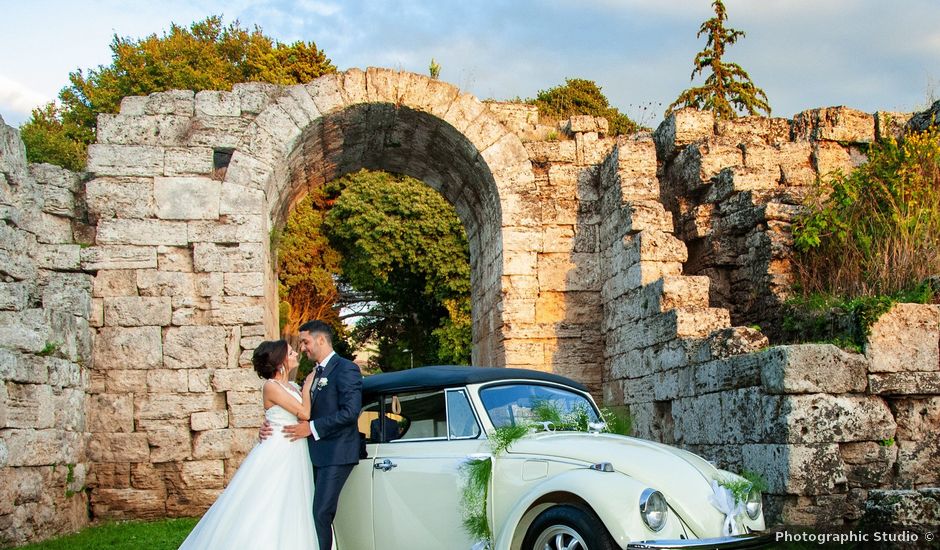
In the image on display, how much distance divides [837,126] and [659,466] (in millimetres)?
8129

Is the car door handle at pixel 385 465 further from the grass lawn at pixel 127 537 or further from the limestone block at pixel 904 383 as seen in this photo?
the limestone block at pixel 904 383

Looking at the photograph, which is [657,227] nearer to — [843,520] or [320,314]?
[843,520]

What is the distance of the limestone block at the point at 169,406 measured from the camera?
30.8 feet

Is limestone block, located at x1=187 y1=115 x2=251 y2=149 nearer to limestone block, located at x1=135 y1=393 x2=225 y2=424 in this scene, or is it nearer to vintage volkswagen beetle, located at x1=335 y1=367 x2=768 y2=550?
limestone block, located at x1=135 y1=393 x2=225 y2=424

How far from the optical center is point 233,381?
951cm

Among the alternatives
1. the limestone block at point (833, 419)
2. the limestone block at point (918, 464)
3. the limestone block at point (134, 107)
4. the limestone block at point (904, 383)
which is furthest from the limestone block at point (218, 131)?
the limestone block at point (918, 464)

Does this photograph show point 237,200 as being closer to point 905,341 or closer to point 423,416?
point 423,416

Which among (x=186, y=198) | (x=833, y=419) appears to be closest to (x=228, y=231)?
Result: (x=186, y=198)

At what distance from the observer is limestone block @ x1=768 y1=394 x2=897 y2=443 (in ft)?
20.7

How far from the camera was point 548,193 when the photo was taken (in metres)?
10.9

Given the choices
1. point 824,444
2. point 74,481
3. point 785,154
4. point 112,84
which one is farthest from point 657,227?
point 112,84

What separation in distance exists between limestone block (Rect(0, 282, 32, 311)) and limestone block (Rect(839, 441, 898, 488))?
7.31m

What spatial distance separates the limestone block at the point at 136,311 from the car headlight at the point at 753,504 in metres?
6.99

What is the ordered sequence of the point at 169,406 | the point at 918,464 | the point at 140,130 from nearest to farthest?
the point at 918,464, the point at 169,406, the point at 140,130
